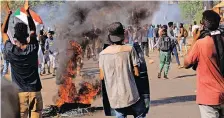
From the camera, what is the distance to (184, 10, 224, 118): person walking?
4512 mm

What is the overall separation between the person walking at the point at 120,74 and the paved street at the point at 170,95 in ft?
8.51

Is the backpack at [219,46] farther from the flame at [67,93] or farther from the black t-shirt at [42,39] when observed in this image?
the black t-shirt at [42,39]

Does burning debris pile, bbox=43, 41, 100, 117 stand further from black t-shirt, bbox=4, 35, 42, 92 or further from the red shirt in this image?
the red shirt

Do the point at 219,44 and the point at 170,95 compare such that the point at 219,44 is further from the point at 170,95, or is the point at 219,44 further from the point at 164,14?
the point at 164,14

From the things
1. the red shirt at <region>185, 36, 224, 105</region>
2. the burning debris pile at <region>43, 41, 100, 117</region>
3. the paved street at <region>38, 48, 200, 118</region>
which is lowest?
the paved street at <region>38, 48, 200, 118</region>

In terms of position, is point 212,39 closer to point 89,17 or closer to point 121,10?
point 89,17

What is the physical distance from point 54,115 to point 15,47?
265 centimetres

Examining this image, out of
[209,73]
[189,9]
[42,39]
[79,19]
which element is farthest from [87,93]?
[189,9]

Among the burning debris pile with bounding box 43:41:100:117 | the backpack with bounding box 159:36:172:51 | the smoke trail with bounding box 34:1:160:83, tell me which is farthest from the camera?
the backpack with bounding box 159:36:172:51

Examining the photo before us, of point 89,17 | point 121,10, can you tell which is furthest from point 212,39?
point 121,10

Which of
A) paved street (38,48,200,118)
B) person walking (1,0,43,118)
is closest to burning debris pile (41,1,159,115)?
paved street (38,48,200,118)

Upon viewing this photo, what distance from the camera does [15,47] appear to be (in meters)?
5.53

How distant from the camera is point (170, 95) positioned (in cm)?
970

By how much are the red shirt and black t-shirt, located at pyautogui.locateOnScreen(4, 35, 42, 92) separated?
2.06 meters
